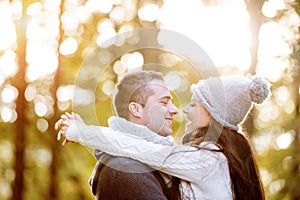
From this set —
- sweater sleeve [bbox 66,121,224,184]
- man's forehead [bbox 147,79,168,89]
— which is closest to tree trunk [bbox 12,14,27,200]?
sweater sleeve [bbox 66,121,224,184]

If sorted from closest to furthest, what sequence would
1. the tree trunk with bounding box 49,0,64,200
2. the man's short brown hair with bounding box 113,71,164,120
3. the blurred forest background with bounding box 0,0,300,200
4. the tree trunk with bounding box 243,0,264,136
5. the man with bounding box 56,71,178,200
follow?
the man with bounding box 56,71,178,200, the man's short brown hair with bounding box 113,71,164,120, the tree trunk with bounding box 243,0,264,136, the blurred forest background with bounding box 0,0,300,200, the tree trunk with bounding box 49,0,64,200

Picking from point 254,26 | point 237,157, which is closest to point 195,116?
point 237,157

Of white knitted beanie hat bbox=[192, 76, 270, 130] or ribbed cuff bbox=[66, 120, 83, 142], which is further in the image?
white knitted beanie hat bbox=[192, 76, 270, 130]

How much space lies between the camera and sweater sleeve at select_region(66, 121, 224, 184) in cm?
359

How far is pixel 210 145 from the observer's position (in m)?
3.79

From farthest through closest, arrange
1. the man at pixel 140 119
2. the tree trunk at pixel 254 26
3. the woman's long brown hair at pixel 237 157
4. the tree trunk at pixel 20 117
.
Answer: the tree trunk at pixel 20 117 → the tree trunk at pixel 254 26 → the woman's long brown hair at pixel 237 157 → the man at pixel 140 119

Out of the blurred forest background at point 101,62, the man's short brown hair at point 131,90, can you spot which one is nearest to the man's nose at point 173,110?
the man's short brown hair at point 131,90

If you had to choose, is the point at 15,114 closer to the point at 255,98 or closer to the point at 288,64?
the point at 288,64

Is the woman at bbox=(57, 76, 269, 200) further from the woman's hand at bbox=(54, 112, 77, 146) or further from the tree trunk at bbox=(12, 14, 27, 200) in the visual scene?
the tree trunk at bbox=(12, 14, 27, 200)

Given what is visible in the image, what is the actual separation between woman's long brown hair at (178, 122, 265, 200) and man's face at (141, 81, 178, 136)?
0.86 ft

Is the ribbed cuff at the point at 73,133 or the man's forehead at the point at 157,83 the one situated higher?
the man's forehead at the point at 157,83

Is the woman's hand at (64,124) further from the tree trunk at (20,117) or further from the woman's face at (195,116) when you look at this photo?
the tree trunk at (20,117)

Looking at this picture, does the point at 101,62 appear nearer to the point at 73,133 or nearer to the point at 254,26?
the point at 254,26

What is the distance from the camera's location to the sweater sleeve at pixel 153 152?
3592 millimetres
